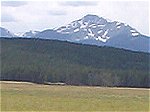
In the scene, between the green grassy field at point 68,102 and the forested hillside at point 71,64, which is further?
the forested hillside at point 71,64

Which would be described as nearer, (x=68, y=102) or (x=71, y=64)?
(x=68, y=102)

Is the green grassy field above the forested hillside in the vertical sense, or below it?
above

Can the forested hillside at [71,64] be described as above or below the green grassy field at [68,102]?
below

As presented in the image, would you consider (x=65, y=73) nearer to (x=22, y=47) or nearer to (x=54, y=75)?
(x=54, y=75)

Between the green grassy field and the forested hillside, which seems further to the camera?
the forested hillside

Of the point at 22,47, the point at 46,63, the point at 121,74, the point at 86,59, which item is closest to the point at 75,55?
the point at 86,59

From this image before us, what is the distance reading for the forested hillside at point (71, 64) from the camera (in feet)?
358

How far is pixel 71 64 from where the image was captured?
131250 millimetres

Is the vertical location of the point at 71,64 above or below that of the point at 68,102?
below

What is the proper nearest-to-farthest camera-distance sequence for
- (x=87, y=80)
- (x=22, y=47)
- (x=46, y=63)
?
(x=87, y=80), (x=46, y=63), (x=22, y=47)

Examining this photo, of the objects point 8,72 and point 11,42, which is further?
point 11,42

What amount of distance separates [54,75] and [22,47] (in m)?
41.1

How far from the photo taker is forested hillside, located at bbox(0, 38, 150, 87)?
358 ft

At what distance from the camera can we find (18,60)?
414 feet
